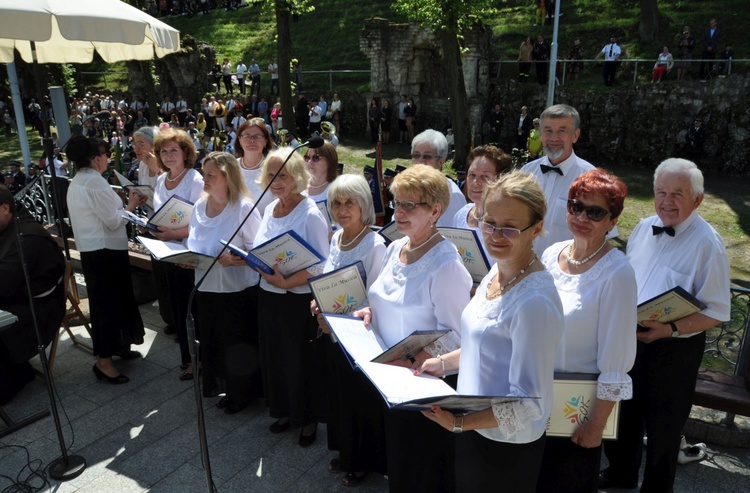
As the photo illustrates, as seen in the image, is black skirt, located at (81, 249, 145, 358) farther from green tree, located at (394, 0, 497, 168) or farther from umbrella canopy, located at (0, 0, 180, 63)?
green tree, located at (394, 0, 497, 168)

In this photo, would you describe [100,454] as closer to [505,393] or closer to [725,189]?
[505,393]

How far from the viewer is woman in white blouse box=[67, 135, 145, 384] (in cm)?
499

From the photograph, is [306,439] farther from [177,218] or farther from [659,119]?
[659,119]

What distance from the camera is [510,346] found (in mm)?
2367

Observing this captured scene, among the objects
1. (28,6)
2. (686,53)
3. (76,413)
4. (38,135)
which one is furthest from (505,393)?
(38,135)

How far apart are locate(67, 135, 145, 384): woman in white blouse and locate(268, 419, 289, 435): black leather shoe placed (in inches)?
63.1

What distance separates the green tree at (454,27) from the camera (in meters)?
15.6

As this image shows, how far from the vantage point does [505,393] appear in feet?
7.82

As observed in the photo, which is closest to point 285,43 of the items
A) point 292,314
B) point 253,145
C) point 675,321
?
point 253,145

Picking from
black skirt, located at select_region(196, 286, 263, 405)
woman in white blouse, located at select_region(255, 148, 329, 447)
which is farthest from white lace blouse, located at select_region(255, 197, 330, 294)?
black skirt, located at select_region(196, 286, 263, 405)

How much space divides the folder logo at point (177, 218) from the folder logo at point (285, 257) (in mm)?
1407

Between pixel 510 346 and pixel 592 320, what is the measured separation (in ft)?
1.64

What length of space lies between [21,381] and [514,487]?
4444 mm

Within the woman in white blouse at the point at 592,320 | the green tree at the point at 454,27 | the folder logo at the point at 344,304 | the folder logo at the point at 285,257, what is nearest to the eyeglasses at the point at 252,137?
the folder logo at the point at 285,257
